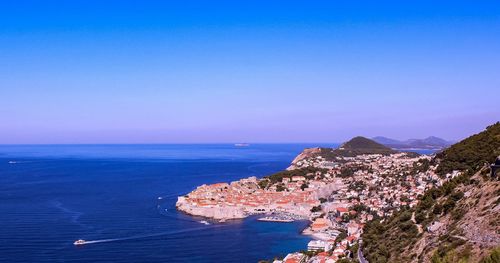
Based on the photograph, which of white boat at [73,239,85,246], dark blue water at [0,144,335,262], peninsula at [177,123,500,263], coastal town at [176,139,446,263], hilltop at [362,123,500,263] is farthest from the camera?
coastal town at [176,139,446,263]

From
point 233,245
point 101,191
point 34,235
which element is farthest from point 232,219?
point 101,191

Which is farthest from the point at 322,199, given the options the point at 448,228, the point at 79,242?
the point at 448,228

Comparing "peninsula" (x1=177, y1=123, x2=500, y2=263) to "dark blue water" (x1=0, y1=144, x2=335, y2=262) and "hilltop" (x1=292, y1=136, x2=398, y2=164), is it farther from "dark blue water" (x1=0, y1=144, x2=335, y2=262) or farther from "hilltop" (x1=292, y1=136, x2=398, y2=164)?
"hilltop" (x1=292, y1=136, x2=398, y2=164)

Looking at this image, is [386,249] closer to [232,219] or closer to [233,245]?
[233,245]

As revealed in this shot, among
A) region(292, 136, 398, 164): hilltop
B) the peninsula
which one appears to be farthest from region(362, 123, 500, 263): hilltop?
region(292, 136, 398, 164): hilltop

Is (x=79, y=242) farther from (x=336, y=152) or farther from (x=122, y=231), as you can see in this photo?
(x=336, y=152)
